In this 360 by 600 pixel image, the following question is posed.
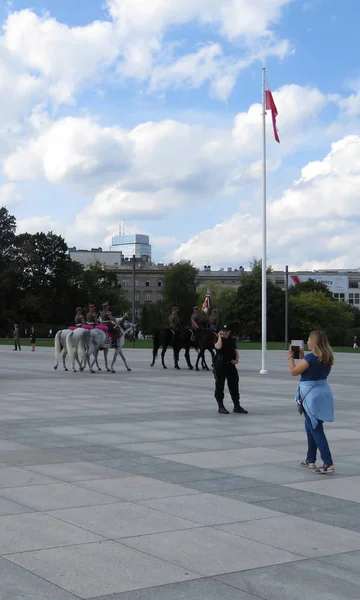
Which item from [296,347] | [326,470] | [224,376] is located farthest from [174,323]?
[326,470]

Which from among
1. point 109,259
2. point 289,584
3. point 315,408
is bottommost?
point 289,584

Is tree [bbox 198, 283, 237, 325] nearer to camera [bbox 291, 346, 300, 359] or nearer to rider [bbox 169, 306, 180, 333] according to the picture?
rider [bbox 169, 306, 180, 333]

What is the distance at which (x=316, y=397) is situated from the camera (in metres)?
9.74

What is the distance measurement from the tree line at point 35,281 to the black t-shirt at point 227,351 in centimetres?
8368

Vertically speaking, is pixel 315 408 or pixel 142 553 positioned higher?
pixel 315 408

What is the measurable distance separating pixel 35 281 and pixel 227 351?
88.9 m

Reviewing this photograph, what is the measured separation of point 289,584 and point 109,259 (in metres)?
190

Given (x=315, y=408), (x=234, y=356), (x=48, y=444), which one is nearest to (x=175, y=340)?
(x=234, y=356)

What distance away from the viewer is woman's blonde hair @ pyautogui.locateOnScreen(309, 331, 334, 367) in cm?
986

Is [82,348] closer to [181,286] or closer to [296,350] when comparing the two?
[296,350]

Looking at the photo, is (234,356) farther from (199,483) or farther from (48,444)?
(199,483)

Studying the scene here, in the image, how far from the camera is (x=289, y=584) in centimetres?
561

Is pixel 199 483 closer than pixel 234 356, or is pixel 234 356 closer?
pixel 199 483

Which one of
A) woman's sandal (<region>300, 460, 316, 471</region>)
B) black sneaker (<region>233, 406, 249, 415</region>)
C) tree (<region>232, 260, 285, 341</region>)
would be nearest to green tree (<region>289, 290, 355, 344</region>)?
tree (<region>232, 260, 285, 341</region>)
